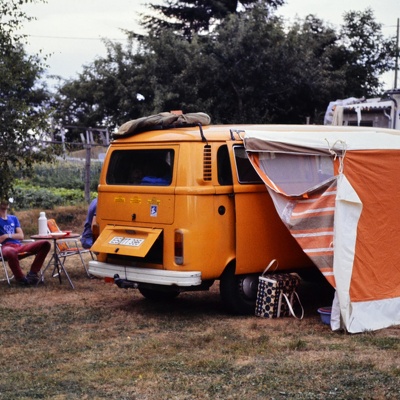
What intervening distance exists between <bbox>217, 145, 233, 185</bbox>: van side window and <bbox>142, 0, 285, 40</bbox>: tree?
973 inches

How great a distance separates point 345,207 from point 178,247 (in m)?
1.80

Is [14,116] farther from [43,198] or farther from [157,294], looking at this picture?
[43,198]

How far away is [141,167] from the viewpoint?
30.5 feet

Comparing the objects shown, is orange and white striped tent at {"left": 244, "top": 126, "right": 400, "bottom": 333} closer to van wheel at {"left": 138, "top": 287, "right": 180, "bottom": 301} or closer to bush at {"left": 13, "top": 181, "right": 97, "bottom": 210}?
van wheel at {"left": 138, "top": 287, "right": 180, "bottom": 301}

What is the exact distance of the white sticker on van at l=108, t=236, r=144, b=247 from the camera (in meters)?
8.77

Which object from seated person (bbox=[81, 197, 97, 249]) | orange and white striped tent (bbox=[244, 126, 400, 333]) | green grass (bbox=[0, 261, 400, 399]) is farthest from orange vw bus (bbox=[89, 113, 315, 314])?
seated person (bbox=[81, 197, 97, 249])

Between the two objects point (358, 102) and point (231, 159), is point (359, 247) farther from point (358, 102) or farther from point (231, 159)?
point (358, 102)

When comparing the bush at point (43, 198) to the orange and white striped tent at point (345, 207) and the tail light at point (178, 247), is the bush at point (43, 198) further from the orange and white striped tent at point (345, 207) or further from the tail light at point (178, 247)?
the orange and white striped tent at point (345, 207)

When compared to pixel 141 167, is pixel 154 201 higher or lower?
lower

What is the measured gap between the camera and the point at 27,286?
1112cm

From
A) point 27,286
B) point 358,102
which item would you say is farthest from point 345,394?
point 358,102

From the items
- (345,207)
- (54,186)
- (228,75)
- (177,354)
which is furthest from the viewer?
(228,75)

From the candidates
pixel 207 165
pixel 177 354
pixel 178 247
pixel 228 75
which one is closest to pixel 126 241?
pixel 178 247

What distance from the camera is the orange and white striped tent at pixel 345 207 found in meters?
8.11
